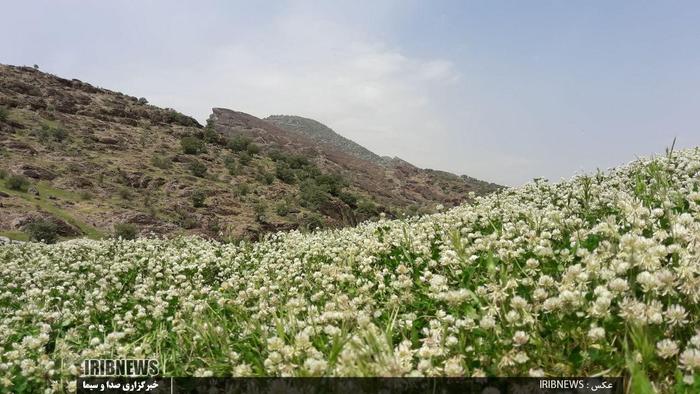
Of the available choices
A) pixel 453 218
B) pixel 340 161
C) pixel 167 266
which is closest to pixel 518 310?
pixel 453 218

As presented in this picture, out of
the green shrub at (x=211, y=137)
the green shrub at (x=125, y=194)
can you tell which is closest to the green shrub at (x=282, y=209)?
the green shrub at (x=125, y=194)

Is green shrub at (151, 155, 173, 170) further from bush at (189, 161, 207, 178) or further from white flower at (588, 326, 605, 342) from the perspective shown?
white flower at (588, 326, 605, 342)

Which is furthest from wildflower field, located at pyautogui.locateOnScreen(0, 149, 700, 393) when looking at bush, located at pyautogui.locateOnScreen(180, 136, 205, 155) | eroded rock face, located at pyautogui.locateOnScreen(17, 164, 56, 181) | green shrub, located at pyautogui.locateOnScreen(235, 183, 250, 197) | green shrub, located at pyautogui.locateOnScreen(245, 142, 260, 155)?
green shrub, located at pyautogui.locateOnScreen(245, 142, 260, 155)

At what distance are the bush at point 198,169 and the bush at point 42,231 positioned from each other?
20.6 metres

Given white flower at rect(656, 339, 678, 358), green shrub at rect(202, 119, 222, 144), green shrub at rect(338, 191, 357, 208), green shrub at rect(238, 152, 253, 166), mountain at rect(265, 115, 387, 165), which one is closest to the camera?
white flower at rect(656, 339, 678, 358)

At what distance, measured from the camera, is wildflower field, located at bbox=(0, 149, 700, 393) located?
310 cm

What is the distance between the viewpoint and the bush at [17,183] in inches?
1254

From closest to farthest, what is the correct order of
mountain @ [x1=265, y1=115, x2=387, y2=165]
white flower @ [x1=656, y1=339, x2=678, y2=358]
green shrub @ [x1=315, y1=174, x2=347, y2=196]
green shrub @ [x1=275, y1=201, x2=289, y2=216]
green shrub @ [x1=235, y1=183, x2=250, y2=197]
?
white flower @ [x1=656, y1=339, x2=678, y2=358], green shrub @ [x1=275, y1=201, x2=289, y2=216], green shrub @ [x1=235, y1=183, x2=250, y2=197], green shrub @ [x1=315, y1=174, x2=347, y2=196], mountain @ [x1=265, y1=115, x2=387, y2=165]

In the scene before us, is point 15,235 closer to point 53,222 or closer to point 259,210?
point 53,222

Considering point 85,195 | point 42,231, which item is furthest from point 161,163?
point 42,231

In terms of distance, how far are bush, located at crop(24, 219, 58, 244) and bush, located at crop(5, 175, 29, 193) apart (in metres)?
9.45

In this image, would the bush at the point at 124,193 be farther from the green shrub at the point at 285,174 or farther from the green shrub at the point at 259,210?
the green shrub at the point at 285,174

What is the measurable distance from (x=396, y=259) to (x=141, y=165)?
137 feet

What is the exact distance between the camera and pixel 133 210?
32875 millimetres
